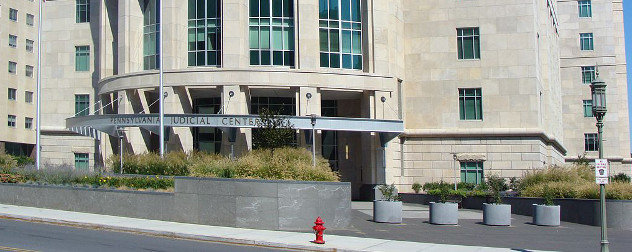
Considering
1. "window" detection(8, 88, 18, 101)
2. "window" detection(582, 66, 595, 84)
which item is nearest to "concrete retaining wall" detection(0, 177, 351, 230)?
"window" detection(8, 88, 18, 101)

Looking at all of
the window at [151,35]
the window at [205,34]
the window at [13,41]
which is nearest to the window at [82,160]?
the window at [151,35]

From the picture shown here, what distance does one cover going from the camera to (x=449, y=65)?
4616 cm

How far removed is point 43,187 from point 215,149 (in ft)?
54.9

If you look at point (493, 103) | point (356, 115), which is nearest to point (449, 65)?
point (493, 103)

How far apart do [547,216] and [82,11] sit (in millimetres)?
36749

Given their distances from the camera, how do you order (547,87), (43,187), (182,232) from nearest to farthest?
(182,232), (43,187), (547,87)

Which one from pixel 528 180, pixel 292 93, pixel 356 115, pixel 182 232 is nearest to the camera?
pixel 182 232

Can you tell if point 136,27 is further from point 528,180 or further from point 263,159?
point 528,180

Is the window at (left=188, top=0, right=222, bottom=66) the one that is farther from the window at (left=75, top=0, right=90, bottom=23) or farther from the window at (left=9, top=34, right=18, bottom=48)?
the window at (left=9, top=34, right=18, bottom=48)

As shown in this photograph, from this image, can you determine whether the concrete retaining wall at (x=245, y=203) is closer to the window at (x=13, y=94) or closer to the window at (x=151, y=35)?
the window at (x=151, y=35)

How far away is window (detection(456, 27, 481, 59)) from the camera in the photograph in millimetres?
45781

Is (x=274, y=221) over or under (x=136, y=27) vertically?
under

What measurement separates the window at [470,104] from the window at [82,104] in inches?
1034

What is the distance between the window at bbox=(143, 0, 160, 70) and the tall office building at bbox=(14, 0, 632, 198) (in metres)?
0.10
